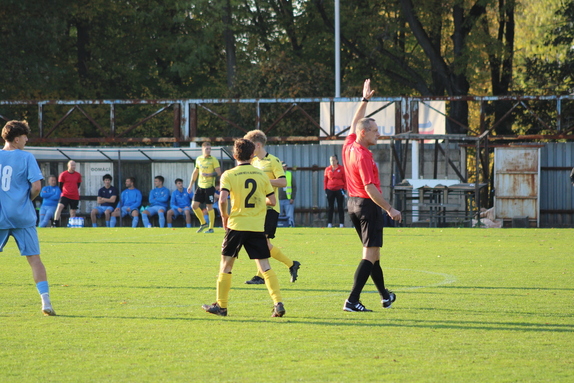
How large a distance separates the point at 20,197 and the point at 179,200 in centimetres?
1768

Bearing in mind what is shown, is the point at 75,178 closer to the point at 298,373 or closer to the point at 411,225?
the point at 411,225

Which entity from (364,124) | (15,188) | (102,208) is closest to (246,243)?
(364,124)

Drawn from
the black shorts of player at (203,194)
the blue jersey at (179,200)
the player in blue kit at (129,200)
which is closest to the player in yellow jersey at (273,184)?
the black shorts of player at (203,194)

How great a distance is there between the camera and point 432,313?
782 cm

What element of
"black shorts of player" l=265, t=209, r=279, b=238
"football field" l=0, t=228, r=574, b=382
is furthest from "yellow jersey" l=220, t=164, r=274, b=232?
"black shorts of player" l=265, t=209, r=279, b=238

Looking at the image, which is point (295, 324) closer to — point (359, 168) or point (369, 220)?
point (369, 220)

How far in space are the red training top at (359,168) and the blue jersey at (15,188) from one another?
2.77m

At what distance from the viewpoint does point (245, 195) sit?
25.2 feet

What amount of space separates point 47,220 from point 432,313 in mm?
19248

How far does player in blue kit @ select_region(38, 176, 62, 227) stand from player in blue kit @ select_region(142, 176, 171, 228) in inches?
103

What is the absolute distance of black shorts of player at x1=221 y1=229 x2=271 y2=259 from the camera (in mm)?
7652

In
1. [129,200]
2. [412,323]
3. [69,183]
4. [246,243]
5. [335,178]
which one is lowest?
[412,323]

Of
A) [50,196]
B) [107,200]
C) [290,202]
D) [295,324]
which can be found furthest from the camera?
[107,200]

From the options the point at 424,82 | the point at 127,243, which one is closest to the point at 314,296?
the point at 127,243
